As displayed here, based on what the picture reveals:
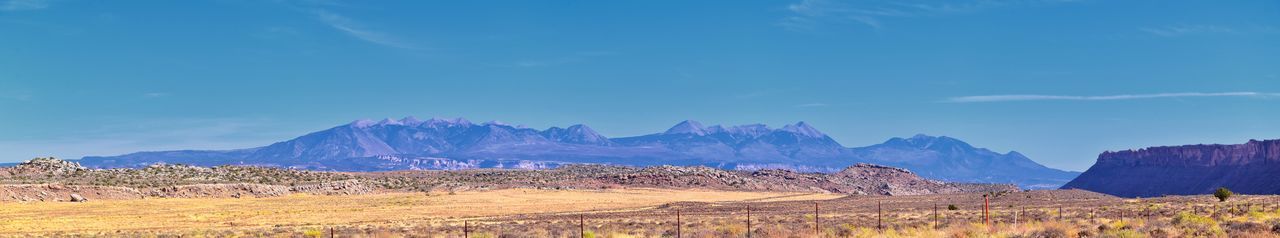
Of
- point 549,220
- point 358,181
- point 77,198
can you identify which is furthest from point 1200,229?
point 358,181

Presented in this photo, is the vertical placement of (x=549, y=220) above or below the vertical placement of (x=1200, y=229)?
below

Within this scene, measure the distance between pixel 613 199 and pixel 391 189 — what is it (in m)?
26.3

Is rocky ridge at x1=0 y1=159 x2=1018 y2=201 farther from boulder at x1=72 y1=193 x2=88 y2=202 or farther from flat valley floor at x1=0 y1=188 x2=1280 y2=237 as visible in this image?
flat valley floor at x1=0 y1=188 x2=1280 y2=237

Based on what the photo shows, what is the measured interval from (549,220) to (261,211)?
2195cm

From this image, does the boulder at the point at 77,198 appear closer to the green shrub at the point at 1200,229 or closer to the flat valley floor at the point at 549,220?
the flat valley floor at the point at 549,220

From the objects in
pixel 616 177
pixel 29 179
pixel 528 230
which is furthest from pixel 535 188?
pixel 528 230

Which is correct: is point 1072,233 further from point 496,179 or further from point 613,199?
point 496,179

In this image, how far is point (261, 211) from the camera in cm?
7012

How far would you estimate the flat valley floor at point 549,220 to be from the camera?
35688mm

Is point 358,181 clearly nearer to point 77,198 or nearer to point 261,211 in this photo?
point 77,198

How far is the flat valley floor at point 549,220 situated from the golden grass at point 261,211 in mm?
72

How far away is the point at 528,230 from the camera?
4594 centimetres

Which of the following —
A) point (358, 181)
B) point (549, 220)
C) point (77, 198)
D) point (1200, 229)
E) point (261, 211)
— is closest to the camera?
point (1200, 229)

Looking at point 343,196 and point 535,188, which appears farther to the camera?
point 535,188
